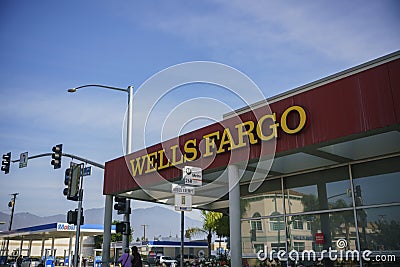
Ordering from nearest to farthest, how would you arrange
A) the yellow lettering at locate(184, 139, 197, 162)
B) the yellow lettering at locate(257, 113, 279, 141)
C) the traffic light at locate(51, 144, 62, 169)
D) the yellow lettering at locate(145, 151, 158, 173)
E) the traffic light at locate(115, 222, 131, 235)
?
the yellow lettering at locate(257, 113, 279, 141)
the yellow lettering at locate(184, 139, 197, 162)
the yellow lettering at locate(145, 151, 158, 173)
the traffic light at locate(115, 222, 131, 235)
the traffic light at locate(51, 144, 62, 169)

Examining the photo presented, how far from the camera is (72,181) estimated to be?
1800 centimetres

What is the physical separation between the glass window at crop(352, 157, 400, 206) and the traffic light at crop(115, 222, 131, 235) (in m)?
8.65

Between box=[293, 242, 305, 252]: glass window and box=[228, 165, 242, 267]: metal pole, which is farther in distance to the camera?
box=[293, 242, 305, 252]: glass window

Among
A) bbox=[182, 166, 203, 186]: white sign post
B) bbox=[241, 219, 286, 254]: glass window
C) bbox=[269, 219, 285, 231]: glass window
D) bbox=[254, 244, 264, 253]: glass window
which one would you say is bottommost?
bbox=[254, 244, 264, 253]: glass window

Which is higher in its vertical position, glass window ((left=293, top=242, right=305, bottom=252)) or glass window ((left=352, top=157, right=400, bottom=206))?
glass window ((left=352, top=157, right=400, bottom=206))

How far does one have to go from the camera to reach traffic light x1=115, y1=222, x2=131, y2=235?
15847 millimetres

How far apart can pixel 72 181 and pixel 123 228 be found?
12.2ft

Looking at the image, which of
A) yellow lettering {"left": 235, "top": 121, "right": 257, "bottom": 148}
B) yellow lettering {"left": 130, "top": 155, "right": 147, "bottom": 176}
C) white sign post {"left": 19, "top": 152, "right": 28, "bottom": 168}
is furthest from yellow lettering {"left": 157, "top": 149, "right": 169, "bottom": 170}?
white sign post {"left": 19, "top": 152, "right": 28, "bottom": 168}

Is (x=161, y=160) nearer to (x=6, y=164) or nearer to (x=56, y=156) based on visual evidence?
(x=56, y=156)

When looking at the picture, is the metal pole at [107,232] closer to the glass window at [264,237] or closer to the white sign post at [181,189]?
the glass window at [264,237]

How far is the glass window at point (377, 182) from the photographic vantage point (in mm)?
12023

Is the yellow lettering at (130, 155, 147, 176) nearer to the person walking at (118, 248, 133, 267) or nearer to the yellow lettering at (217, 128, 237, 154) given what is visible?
the person walking at (118, 248, 133, 267)

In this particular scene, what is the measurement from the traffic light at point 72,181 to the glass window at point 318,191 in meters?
9.08

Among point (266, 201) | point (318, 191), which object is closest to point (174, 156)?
point (266, 201)
